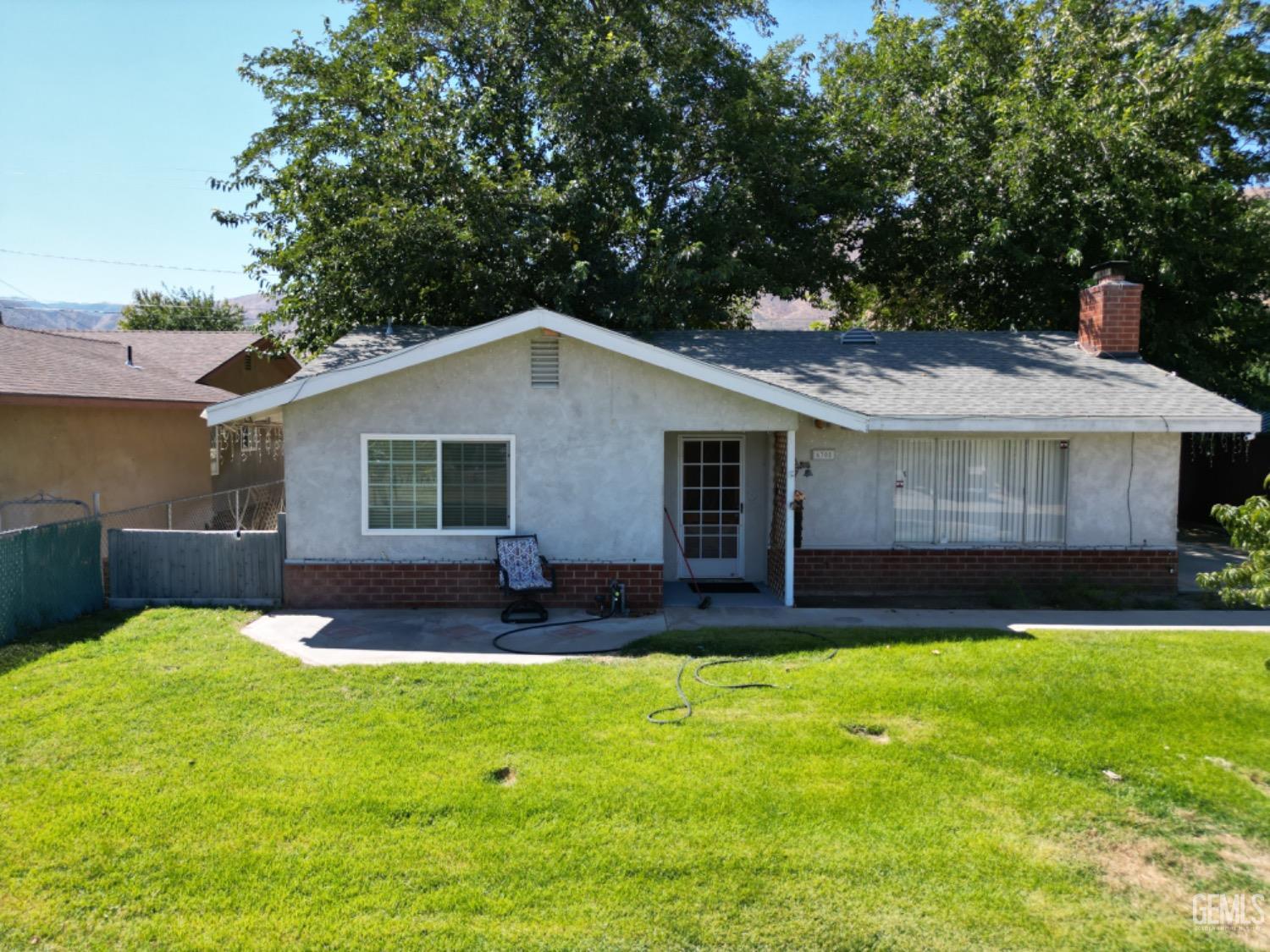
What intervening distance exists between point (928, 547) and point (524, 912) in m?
8.88

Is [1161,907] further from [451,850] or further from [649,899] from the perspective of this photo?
[451,850]

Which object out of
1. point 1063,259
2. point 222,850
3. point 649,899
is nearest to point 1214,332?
point 1063,259

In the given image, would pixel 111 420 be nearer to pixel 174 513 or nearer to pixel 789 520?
pixel 174 513

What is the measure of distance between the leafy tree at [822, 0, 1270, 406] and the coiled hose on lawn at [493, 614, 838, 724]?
11.0m

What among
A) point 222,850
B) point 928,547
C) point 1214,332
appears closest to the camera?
point 222,850

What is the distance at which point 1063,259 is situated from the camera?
17.3 m

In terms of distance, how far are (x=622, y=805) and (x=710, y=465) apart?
7444 mm

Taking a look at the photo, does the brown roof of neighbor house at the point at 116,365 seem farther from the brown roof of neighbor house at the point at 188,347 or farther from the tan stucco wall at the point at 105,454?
the tan stucco wall at the point at 105,454

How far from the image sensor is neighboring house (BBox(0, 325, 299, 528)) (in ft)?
39.2

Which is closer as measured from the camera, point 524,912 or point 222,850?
point 524,912

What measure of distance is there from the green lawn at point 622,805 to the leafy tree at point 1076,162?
11184 millimetres

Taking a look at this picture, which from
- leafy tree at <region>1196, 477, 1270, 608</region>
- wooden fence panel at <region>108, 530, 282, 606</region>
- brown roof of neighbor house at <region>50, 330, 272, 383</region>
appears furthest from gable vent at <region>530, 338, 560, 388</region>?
brown roof of neighbor house at <region>50, 330, 272, 383</region>

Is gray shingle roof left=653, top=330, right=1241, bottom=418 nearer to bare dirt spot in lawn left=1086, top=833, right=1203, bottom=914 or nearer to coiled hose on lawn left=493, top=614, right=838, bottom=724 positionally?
coiled hose on lawn left=493, top=614, right=838, bottom=724

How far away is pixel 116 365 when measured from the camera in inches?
624
